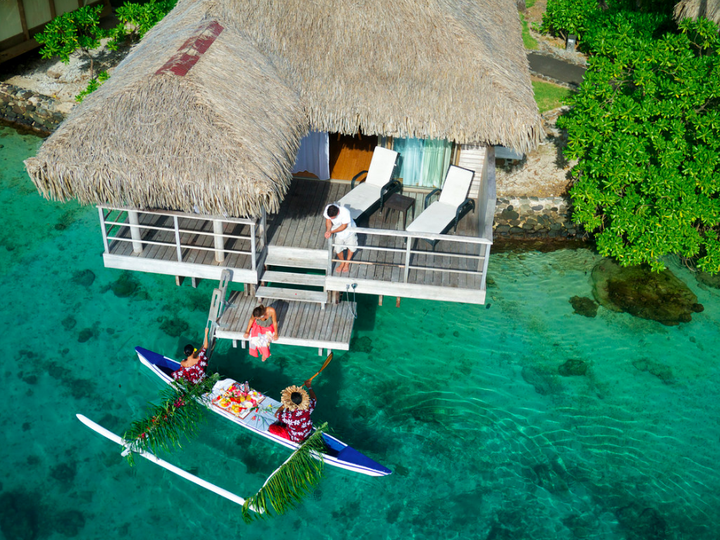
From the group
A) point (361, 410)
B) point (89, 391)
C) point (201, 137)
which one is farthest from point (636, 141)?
point (89, 391)

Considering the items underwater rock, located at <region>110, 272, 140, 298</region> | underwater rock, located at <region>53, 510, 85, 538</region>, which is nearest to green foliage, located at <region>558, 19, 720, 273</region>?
underwater rock, located at <region>110, 272, 140, 298</region>

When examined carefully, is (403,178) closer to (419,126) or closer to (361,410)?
(419,126)

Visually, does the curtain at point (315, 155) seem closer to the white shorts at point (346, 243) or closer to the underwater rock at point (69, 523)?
the white shorts at point (346, 243)

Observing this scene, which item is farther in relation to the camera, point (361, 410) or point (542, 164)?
point (542, 164)

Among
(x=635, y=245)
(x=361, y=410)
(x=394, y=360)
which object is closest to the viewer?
(x=361, y=410)

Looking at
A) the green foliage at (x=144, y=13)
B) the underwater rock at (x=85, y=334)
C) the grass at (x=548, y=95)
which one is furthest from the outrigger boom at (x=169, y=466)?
the grass at (x=548, y=95)

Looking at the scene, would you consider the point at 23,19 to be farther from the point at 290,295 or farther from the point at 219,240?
the point at 290,295
